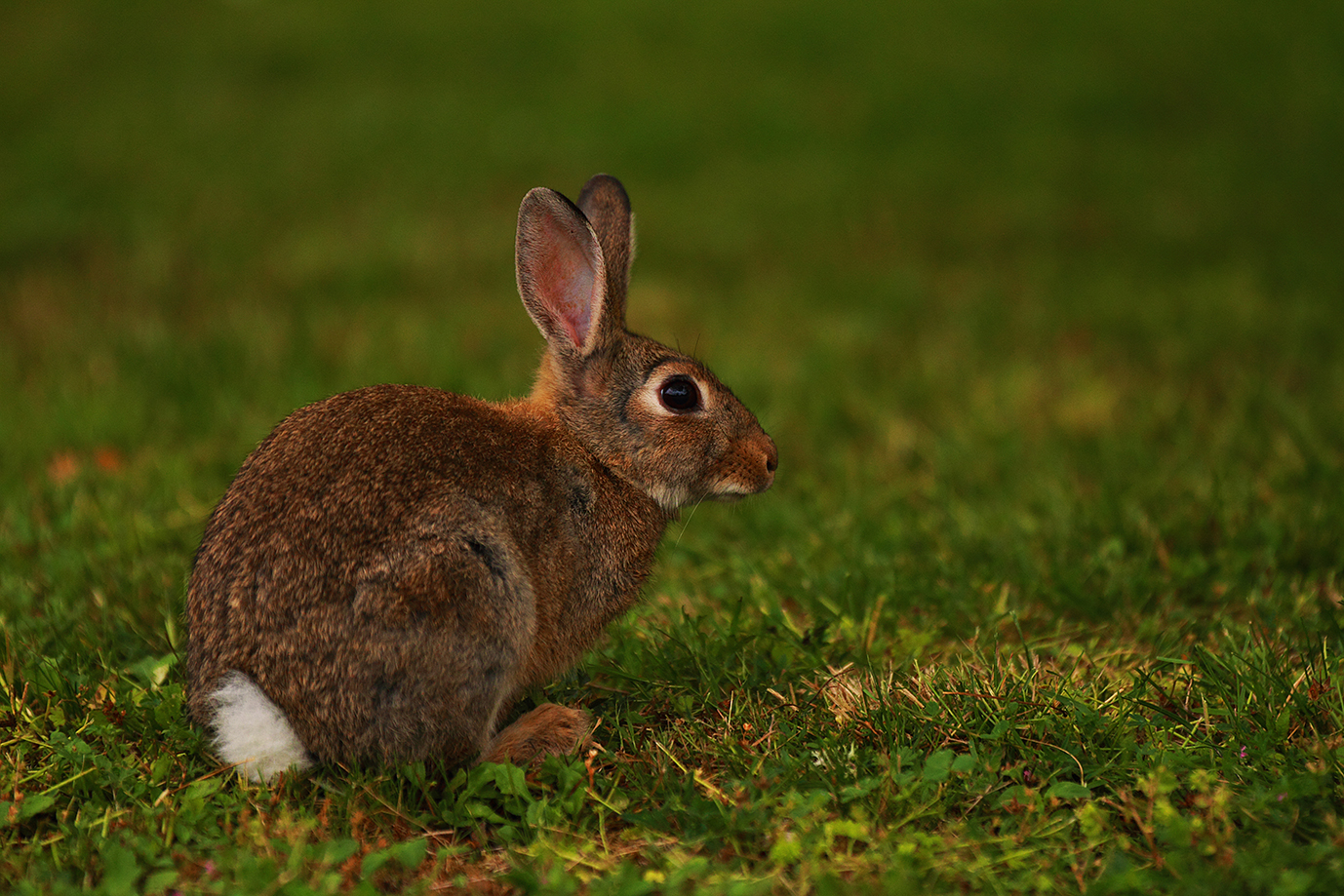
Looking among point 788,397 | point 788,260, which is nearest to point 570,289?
point 788,397

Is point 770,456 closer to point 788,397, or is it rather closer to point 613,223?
point 613,223

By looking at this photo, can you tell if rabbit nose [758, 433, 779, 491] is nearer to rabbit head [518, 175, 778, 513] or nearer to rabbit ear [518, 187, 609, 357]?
rabbit head [518, 175, 778, 513]

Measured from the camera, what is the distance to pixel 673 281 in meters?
9.77

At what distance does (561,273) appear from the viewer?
4.37 meters

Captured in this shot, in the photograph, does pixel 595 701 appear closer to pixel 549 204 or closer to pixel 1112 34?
pixel 549 204

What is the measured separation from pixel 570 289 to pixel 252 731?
1880 mm

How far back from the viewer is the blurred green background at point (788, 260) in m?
5.39

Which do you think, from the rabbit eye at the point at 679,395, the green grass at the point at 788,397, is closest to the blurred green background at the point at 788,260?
the green grass at the point at 788,397

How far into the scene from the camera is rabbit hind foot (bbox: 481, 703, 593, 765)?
3.62 meters

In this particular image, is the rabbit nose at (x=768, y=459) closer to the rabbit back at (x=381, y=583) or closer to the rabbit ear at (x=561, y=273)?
the rabbit ear at (x=561, y=273)

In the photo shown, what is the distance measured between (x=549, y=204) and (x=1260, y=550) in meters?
3.27

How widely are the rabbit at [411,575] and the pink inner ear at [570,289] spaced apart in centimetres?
7

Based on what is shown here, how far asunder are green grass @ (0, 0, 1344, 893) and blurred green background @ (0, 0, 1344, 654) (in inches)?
1.8

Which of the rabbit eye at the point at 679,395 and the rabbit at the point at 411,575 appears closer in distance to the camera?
the rabbit at the point at 411,575
